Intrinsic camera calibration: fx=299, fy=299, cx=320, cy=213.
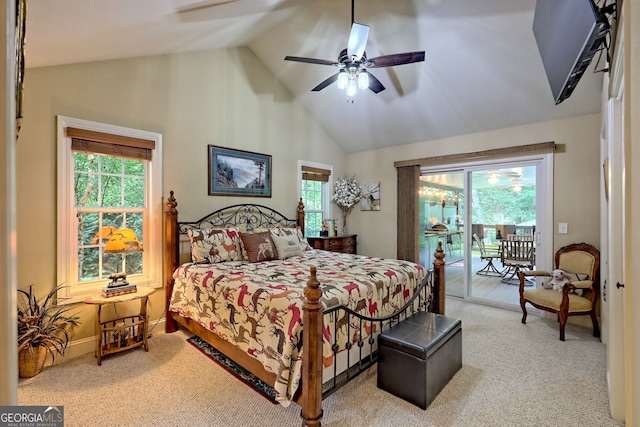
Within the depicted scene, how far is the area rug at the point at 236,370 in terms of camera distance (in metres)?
2.31

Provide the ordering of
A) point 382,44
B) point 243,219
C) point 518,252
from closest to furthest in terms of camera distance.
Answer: point 382,44 < point 243,219 < point 518,252

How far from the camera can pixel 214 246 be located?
342 centimetres

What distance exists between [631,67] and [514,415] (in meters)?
2.14

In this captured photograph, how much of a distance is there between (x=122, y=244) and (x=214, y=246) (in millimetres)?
906

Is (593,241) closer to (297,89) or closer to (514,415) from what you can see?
(514,415)

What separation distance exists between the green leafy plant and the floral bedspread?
934 millimetres

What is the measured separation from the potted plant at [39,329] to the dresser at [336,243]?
10.3 ft

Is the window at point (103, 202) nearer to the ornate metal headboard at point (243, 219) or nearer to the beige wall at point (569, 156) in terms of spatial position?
the ornate metal headboard at point (243, 219)

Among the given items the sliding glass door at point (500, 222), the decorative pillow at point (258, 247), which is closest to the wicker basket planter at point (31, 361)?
the decorative pillow at point (258, 247)

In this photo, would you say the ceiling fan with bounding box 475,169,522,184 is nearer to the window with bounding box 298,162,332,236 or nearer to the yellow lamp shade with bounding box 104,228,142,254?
the window with bounding box 298,162,332,236

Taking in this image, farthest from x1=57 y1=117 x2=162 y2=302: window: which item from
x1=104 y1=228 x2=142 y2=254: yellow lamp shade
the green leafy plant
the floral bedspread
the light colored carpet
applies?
the light colored carpet

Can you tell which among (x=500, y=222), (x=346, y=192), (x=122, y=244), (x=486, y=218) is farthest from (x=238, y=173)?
(x=500, y=222)

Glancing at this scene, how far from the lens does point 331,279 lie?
255 centimetres

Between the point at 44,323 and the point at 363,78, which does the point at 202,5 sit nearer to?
the point at 363,78
